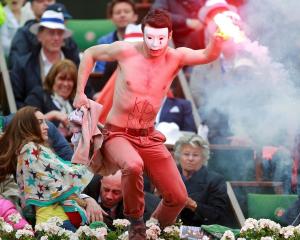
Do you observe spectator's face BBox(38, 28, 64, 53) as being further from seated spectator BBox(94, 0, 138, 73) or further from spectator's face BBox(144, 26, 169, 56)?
spectator's face BBox(144, 26, 169, 56)

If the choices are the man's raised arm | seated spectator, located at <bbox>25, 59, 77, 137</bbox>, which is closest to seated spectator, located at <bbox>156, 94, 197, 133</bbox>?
seated spectator, located at <bbox>25, 59, 77, 137</bbox>

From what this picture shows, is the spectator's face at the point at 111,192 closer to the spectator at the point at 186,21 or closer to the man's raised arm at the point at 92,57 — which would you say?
the man's raised arm at the point at 92,57

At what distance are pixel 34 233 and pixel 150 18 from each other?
6.39 ft

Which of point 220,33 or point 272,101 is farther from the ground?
point 220,33

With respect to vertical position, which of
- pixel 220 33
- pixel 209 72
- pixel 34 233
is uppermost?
pixel 220 33

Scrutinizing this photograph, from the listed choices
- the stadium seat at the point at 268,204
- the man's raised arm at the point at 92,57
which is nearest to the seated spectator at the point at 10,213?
the man's raised arm at the point at 92,57

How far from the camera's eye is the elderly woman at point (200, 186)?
31.9 feet

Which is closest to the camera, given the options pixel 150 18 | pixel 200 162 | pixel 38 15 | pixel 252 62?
pixel 150 18

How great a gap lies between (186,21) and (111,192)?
3718 mm

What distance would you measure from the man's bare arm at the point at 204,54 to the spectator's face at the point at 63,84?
2.58 meters

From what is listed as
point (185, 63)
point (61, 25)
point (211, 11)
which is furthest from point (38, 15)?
point (185, 63)

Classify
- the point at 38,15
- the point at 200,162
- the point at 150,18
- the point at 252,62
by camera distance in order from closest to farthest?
the point at 150,18, the point at 200,162, the point at 252,62, the point at 38,15

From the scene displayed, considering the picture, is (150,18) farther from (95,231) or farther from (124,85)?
(95,231)

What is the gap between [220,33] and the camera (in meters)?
8.30
